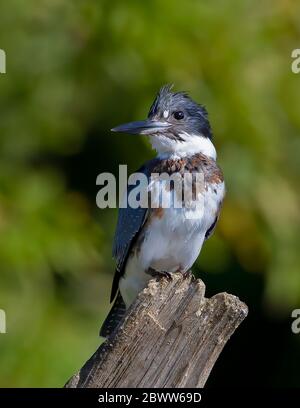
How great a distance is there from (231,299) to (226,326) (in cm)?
8

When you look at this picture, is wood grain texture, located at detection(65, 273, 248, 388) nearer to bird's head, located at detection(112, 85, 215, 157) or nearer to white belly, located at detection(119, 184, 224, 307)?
white belly, located at detection(119, 184, 224, 307)

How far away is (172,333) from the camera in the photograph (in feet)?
9.59

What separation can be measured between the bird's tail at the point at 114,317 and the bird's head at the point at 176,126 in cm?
72

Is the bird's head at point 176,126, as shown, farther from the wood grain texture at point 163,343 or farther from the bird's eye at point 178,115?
the wood grain texture at point 163,343

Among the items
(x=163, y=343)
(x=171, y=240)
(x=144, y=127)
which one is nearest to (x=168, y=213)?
(x=171, y=240)

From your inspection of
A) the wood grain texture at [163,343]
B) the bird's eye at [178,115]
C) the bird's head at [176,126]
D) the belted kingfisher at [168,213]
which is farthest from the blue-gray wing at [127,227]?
the wood grain texture at [163,343]

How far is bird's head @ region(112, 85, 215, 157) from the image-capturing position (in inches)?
179

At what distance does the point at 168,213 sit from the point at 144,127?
18.4 inches

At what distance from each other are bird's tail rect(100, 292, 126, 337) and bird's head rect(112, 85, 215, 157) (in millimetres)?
724

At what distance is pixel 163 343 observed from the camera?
290 centimetres

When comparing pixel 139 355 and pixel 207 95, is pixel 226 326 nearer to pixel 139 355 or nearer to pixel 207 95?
pixel 139 355

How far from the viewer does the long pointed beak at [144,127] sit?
175 inches

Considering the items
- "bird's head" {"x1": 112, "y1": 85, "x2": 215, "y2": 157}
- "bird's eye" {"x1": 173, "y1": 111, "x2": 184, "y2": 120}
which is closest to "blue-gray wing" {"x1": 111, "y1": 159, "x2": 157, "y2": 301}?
"bird's head" {"x1": 112, "y1": 85, "x2": 215, "y2": 157}

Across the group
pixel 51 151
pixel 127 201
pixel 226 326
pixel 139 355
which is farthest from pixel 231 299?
pixel 51 151
